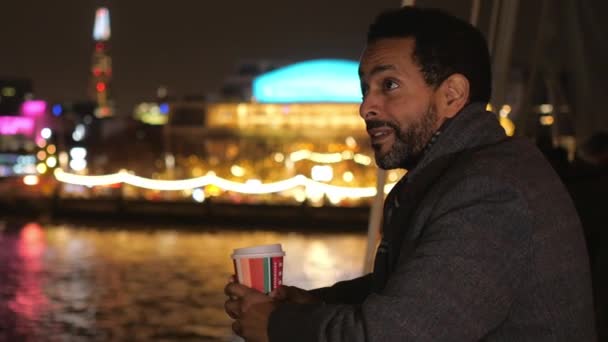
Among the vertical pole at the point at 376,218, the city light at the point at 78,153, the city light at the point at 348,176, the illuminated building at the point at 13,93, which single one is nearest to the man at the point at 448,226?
the vertical pole at the point at 376,218

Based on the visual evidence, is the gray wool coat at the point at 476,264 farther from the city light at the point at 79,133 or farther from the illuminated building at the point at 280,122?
the city light at the point at 79,133

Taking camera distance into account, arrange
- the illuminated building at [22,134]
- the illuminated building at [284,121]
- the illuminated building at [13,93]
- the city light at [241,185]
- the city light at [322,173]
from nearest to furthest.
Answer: the city light at [241,185] → the city light at [322,173] → the illuminated building at [284,121] → the illuminated building at [22,134] → the illuminated building at [13,93]

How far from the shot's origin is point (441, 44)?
212 cm

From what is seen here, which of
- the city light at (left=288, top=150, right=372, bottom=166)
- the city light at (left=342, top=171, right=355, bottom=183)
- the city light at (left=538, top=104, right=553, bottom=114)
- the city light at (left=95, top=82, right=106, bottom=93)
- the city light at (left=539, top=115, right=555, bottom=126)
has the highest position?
the city light at (left=95, top=82, right=106, bottom=93)

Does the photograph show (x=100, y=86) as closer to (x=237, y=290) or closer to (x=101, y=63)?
(x=101, y=63)

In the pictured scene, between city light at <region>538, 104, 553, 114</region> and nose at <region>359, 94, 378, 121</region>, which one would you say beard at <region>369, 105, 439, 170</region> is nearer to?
nose at <region>359, 94, 378, 121</region>

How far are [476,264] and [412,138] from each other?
1.42 feet

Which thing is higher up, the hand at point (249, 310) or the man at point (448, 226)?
the man at point (448, 226)

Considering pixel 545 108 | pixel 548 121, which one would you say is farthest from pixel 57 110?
pixel 548 121

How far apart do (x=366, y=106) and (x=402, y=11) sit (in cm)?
22

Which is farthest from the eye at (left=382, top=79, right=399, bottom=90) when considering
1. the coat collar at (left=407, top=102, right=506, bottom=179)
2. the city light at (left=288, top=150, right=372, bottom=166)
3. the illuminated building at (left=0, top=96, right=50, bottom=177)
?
the illuminated building at (left=0, top=96, right=50, bottom=177)

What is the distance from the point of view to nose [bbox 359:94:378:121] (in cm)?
218

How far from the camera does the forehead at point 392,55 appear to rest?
84.0 inches

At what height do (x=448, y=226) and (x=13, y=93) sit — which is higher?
(x=13, y=93)
